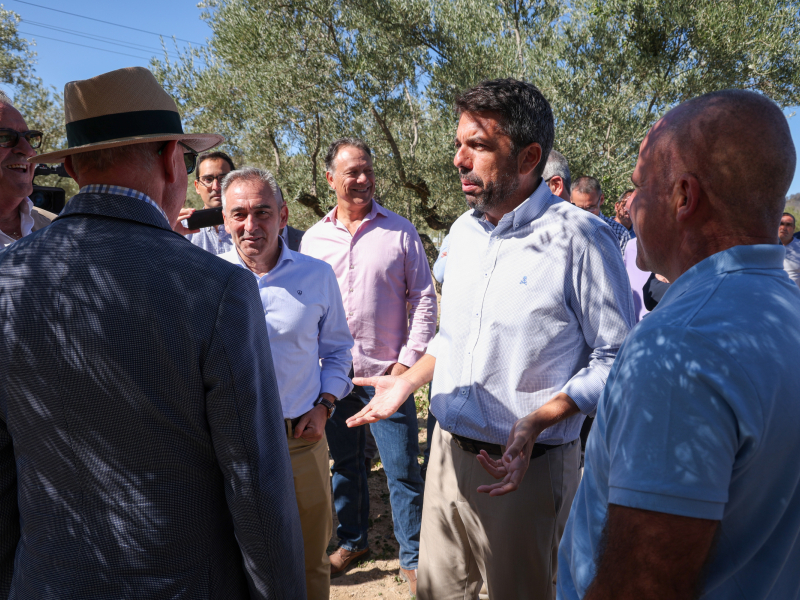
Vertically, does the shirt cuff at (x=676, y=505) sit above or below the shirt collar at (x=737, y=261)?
below

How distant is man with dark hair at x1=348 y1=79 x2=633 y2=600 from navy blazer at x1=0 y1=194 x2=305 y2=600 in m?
1.08

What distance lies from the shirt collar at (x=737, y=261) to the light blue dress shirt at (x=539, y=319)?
3.30 feet

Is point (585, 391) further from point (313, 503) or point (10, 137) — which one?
point (10, 137)

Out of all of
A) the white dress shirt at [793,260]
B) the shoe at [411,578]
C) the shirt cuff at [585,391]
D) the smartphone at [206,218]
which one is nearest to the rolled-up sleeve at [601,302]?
the shirt cuff at [585,391]

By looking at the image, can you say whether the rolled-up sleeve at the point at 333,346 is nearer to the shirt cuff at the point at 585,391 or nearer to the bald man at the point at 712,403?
the shirt cuff at the point at 585,391

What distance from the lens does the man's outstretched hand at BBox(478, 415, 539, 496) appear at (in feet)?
6.09

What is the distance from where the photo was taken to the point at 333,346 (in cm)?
333

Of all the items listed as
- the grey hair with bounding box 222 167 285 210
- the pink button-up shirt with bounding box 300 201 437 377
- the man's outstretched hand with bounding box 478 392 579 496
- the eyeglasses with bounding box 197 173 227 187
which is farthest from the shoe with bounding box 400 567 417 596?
the eyeglasses with bounding box 197 173 227 187

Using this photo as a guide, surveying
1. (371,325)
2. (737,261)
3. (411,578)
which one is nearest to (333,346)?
(371,325)

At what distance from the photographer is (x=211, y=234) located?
485cm

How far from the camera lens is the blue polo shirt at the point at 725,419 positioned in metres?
0.98

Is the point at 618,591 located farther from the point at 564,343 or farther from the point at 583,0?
the point at 583,0

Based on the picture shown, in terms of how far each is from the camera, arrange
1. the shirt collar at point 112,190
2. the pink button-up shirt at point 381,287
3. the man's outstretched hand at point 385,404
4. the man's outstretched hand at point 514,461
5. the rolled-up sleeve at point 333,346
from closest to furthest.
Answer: the shirt collar at point 112,190
the man's outstretched hand at point 514,461
the man's outstretched hand at point 385,404
the rolled-up sleeve at point 333,346
the pink button-up shirt at point 381,287

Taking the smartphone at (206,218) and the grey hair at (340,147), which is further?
the grey hair at (340,147)
